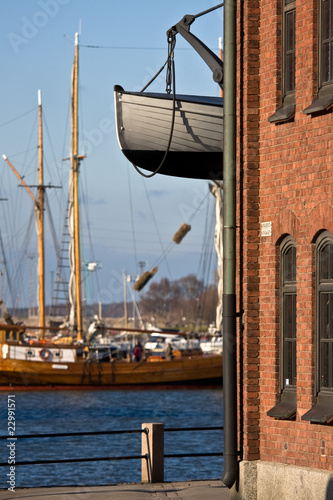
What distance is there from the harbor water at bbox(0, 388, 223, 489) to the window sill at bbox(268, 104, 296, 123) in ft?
49.8

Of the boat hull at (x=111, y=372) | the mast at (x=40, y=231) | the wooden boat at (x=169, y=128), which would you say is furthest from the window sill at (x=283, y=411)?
the mast at (x=40, y=231)

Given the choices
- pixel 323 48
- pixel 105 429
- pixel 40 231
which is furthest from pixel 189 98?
pixel 40 231

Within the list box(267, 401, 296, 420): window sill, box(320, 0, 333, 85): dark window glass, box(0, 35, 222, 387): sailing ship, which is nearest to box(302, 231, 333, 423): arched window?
box(267, 401, 296, 420): window sill

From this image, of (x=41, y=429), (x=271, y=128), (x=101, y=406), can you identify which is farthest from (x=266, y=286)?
(x=101, y=406)

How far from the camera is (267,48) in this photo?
13547 mm

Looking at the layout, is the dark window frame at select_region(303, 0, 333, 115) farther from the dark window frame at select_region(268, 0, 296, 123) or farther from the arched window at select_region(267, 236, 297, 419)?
the arched window at select_region(267, 236, 297, 419)

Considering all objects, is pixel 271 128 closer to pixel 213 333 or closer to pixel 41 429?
pixel 41 429

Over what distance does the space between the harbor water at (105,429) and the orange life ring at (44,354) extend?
10.4 ft

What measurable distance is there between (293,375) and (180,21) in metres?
5.91

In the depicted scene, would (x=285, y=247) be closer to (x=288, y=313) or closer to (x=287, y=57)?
(x=288, y=313)

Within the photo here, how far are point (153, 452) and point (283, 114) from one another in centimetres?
Result: 629

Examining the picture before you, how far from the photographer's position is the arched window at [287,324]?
13094 mm

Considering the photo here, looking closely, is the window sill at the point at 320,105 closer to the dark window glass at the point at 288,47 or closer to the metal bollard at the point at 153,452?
the dark window glass at the point at 288,47

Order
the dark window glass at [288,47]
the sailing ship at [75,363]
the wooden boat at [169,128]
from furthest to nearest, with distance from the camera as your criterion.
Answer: the sailing ship at [75,363] < the wooden boat at [169,128] < the dark window glass at [288,47]
